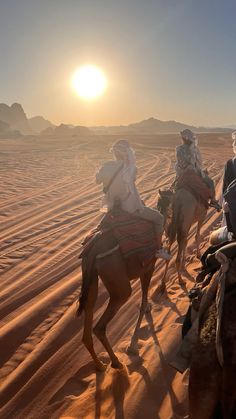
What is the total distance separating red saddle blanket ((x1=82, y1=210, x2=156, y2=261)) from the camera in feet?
15.6

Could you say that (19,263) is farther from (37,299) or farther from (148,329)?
(148,329)

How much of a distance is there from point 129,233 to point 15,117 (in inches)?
5167

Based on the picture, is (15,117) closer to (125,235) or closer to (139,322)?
(139,322)

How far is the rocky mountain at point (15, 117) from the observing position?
126m

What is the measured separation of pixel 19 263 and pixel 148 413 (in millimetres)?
4872

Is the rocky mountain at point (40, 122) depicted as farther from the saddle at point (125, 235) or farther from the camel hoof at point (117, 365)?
the camel hoof at point (117, 365)

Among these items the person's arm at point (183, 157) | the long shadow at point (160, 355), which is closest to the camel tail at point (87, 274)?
the long shadow at point (160, 355)

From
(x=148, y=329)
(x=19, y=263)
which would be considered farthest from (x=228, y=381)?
(x=19, y=263)

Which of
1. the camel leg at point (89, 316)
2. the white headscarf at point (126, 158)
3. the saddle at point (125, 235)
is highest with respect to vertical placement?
the white headscarf at point (126, 158)

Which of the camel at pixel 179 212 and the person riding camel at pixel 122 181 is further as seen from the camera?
the camel at pixel 179 212

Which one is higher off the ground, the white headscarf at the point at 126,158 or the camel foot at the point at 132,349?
the white headscarf at the point at 126,158

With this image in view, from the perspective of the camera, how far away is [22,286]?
7.11m

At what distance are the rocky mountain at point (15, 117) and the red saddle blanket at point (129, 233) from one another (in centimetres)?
12594

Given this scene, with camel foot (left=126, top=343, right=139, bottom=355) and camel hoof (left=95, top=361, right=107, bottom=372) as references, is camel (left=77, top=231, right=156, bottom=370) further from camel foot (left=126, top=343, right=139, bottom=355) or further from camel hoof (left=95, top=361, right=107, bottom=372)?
camel foot (left=126, top=343, right=139, bottom=355)
